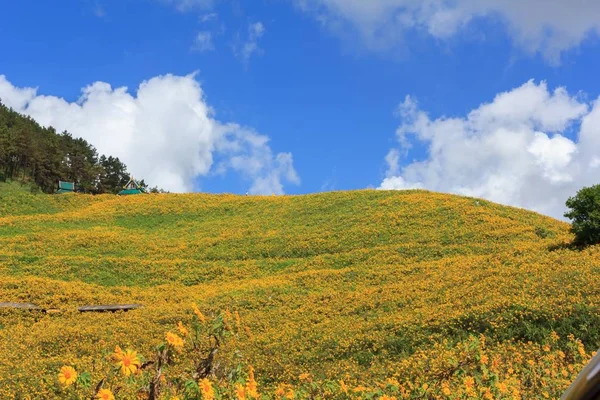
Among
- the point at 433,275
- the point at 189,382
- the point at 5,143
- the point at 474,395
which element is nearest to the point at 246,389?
the point at 189,382

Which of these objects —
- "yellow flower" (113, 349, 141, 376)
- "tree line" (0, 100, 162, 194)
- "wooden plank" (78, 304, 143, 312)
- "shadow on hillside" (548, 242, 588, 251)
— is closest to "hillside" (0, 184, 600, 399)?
"shadow on hillside" (548, 242, 588, 251)

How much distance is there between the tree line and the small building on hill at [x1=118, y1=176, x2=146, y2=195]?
45.9ft

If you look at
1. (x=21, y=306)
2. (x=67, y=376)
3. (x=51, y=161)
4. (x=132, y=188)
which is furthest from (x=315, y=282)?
(x=51, y=161)

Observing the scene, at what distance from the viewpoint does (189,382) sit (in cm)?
341

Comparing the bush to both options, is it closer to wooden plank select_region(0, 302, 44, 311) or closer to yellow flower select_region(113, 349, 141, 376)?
yellow flower select_region(113, 349, 141, 376)

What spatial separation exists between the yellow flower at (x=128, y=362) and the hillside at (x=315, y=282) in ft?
12.5

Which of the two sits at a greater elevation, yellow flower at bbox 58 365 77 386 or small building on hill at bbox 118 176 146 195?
small building on hill at bbox 118 176 146 195

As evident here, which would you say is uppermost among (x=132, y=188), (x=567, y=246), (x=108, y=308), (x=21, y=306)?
(x=132, y=188)

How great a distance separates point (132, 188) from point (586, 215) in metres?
54.3

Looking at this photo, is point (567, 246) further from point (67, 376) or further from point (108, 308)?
point (67, 376)

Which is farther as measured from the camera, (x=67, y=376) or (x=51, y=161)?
(x=51, y=161)

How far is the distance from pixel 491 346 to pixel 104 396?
382 inches

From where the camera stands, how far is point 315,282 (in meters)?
21.3

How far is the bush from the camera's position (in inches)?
733
